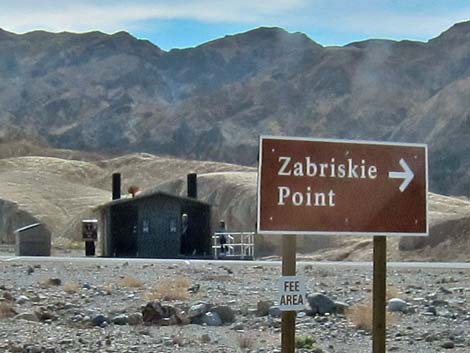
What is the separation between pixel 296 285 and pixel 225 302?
15.6 metres

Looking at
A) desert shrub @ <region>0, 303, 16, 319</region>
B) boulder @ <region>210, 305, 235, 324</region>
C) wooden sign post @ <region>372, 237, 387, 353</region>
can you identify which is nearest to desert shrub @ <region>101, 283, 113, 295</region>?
desert shrub @ <region>0, 303, 16, 319</region>

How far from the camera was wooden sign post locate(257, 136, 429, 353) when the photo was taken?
8055mm

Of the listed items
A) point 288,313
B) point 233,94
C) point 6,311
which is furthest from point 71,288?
point 233,94

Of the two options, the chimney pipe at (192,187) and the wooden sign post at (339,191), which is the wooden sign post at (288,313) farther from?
the chimney pipe at (192,187)

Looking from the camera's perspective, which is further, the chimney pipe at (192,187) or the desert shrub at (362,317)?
the chimney pipe at (192,187)

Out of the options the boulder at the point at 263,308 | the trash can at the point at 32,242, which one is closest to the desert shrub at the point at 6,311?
the boulder at the point at 263,308

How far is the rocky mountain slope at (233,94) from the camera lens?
12150cm

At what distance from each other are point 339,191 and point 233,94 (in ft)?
436

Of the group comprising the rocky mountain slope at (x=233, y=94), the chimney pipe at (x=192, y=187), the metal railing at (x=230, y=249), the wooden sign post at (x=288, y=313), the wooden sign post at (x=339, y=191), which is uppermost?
the rocky mountain slope at (x=233, y=94)

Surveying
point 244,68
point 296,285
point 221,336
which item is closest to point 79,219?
point 221,336

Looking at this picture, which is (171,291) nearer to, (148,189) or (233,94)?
(148,189)

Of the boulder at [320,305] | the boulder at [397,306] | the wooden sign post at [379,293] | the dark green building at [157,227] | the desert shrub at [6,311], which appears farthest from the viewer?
the dark green building at [157,227]

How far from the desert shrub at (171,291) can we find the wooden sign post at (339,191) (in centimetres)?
1588

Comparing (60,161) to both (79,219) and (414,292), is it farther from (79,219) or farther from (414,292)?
(414,292)
